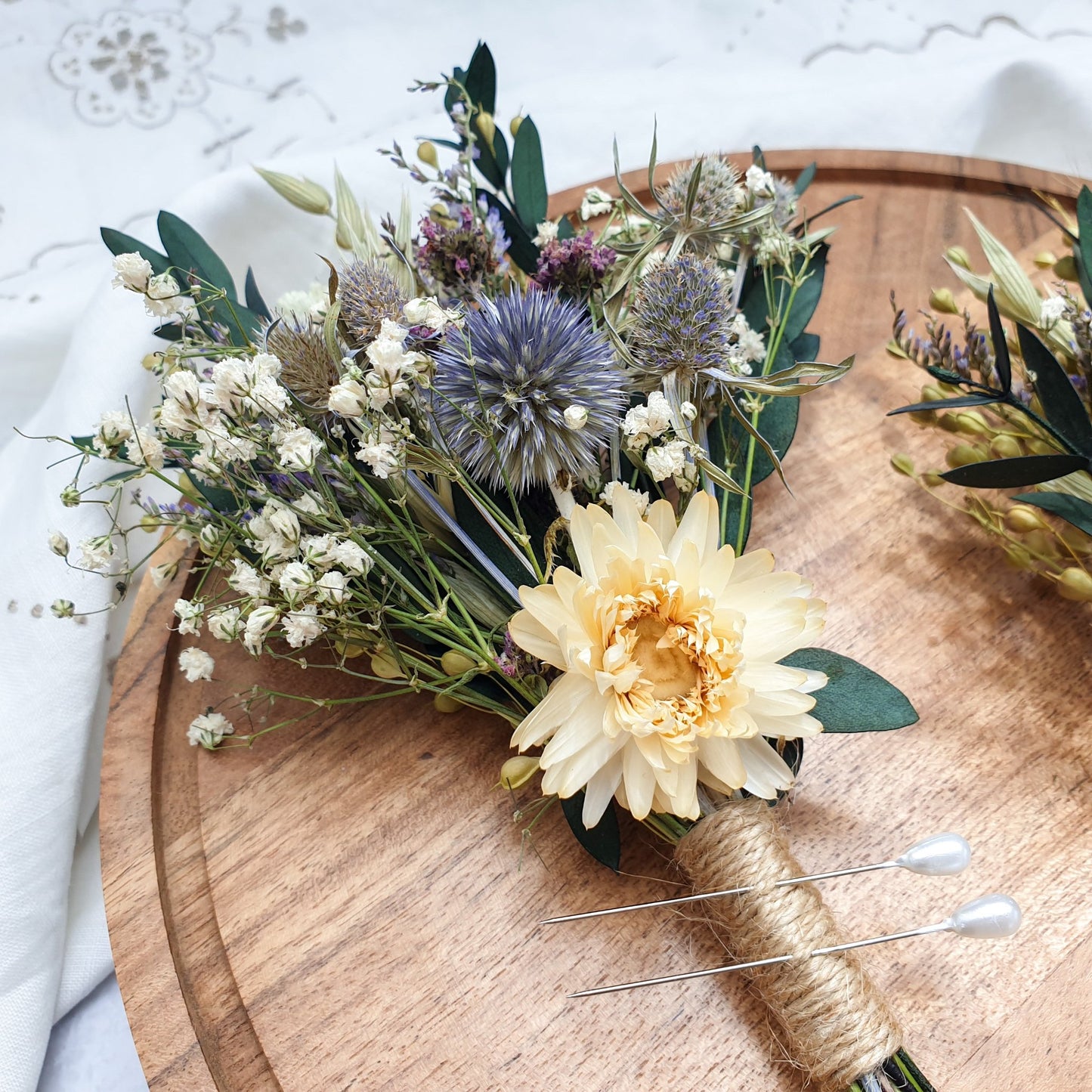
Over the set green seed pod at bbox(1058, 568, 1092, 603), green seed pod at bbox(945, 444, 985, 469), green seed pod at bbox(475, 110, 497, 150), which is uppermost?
green seed pod at bbox(475, 110, 497, 150)

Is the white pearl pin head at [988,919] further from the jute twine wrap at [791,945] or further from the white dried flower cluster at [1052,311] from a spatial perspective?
the white dried flower cluster at [1052,311]

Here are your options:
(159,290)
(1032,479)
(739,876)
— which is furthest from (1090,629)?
(159,290)

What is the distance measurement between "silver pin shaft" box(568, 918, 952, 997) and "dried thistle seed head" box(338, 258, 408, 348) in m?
0.47

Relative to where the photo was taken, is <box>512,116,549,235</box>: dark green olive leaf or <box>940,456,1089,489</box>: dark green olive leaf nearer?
<box>940,456,1089,489</box>: dark green olive leaf

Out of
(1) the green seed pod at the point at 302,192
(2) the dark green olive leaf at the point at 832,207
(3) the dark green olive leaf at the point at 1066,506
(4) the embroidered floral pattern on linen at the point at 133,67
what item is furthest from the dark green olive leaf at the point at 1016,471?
(4) the embroidered floral pattern on linen at the point at 133,67

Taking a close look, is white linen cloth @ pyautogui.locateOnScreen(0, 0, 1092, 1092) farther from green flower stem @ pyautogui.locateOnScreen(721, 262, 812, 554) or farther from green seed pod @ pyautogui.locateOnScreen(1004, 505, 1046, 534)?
green seed pod @ pyautogui.locateOnScreen(1004, 505, 1046, 534)

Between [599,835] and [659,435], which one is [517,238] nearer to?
[659,435]

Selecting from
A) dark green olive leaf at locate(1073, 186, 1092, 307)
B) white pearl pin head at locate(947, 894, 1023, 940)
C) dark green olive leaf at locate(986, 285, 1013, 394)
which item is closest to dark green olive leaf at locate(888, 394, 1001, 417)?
dark green olive leaf at locate(986, 285, 1013, 394)

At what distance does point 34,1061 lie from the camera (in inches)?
30.4

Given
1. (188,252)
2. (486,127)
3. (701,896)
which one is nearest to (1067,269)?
(486,127)

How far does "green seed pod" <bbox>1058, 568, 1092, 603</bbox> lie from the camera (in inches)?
27.6

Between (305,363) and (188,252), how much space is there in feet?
0.64

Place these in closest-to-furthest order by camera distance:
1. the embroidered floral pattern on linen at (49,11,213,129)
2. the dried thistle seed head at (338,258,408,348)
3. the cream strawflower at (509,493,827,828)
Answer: the cream strawflower at (509,493,827,828) < the dried thistle seed head at (338,258,408,348) < the embroidered floral pattern on linen at (49,11,213,129)

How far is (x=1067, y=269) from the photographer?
805 mm
